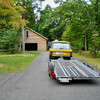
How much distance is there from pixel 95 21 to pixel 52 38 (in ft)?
134

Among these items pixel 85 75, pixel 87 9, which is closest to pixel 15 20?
pixel 85 75

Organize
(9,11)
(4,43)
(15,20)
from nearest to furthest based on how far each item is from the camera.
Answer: (9,11) < (15,20) < (4,43)

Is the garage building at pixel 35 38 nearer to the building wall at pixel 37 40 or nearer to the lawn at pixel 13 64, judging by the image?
the building wall at pixel 37 40

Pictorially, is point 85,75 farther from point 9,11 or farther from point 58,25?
point 58,25

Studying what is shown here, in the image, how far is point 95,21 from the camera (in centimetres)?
1552

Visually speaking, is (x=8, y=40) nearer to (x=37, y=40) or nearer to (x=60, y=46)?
(x=60, y=46)

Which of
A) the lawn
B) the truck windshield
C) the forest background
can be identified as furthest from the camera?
the truck windshield

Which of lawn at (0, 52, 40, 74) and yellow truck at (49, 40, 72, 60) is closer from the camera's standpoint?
lawn at (0, 52, 40, 74)

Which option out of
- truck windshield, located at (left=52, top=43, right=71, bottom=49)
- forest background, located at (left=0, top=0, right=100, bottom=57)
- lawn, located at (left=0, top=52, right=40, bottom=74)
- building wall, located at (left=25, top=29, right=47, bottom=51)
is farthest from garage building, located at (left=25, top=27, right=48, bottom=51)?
truck windshield, located at (left=52, top=43, right=71, bottom=49)

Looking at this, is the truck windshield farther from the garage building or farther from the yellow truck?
the garage building

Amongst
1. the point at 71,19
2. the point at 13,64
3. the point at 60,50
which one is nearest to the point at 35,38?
the point at 71,19

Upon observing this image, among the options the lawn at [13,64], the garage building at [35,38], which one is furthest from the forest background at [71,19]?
the garage building at [35,38]

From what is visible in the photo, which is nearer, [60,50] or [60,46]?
[60,50]

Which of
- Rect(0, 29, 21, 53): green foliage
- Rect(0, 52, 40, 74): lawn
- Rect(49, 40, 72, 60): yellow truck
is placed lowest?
Rect(0, 52, 40, 74): lawn
